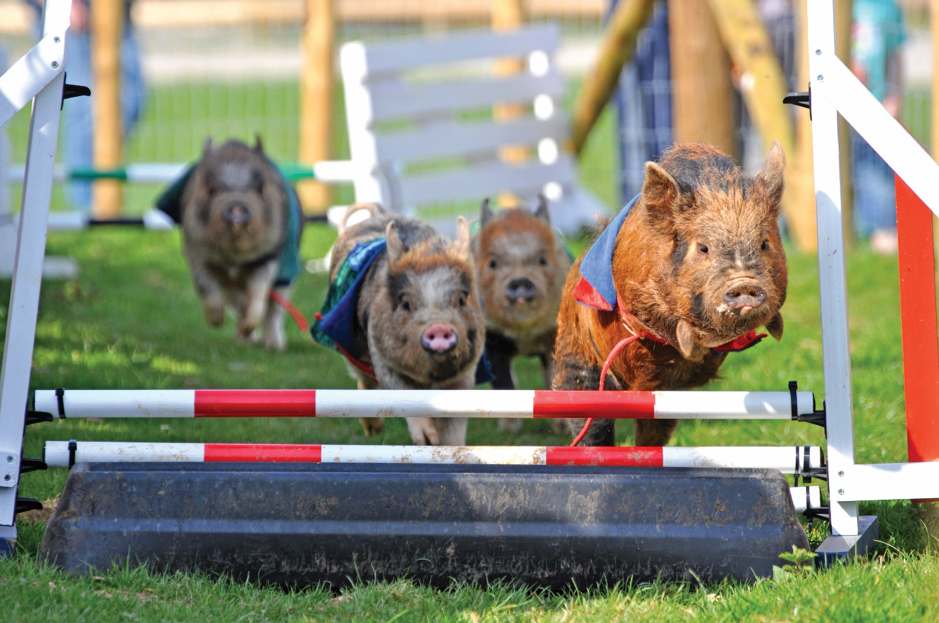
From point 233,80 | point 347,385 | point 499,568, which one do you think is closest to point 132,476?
point 499,568

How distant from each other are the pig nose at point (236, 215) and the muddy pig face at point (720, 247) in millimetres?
3932

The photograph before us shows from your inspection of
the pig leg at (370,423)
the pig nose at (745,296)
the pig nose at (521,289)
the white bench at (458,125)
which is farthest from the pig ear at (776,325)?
the white bench at (458,125)

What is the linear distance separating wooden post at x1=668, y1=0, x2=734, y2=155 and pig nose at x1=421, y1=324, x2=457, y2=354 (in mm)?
4579

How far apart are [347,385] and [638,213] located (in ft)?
9.10

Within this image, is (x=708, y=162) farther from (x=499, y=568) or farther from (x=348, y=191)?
(x=348, y=191)

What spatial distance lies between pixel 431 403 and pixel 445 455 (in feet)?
0.57

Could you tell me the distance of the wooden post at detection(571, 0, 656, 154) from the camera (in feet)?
29.9

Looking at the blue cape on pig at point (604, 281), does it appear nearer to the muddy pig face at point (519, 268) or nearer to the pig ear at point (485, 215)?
the muddy pig face at point (519, 268)

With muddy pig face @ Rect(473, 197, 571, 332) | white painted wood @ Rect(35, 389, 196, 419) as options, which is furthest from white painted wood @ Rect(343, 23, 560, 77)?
white painted wood @ Rect(35, 389, 196, 419)

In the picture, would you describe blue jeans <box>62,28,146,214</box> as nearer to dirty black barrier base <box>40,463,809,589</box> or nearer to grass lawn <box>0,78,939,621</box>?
grass lawn <box>0,78,939,621</box>

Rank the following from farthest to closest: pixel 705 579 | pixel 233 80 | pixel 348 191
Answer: pixel 348 191 → pixel 233 80 → pixel 705 579

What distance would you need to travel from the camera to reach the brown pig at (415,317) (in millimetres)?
4453

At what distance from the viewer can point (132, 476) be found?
10.5ft

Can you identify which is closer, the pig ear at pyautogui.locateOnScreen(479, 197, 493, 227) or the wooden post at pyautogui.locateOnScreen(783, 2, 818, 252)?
the pig ear at pyautogui.locateOnScreen(479, 197, 493, 227)
